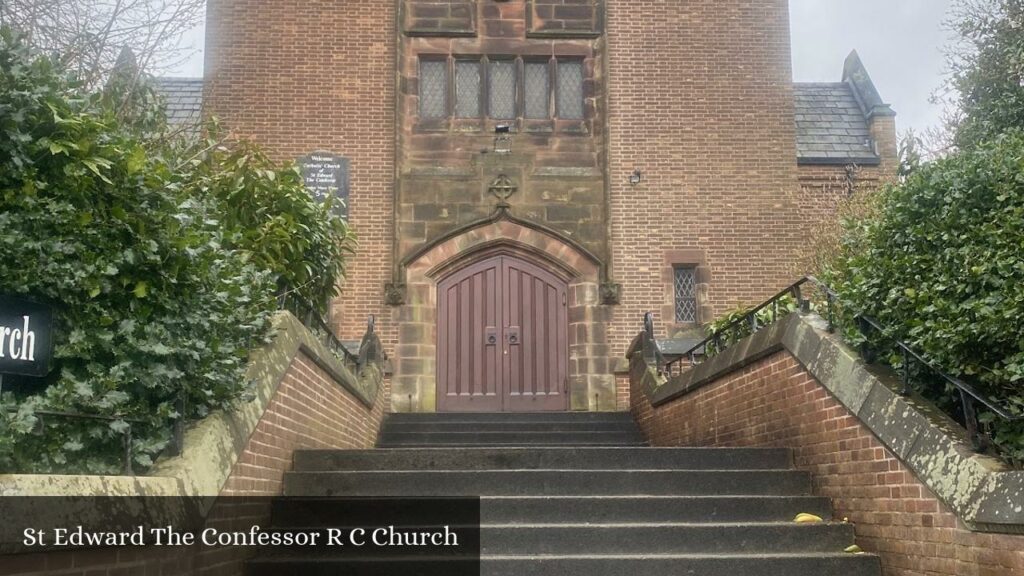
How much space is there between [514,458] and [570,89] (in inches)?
319

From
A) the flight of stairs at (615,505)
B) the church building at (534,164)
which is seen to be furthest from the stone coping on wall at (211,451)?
the church building at (534,164)

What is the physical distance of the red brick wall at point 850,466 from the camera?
4.95 metres

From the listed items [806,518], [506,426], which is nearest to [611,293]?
[506,426]

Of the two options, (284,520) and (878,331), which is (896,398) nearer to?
(878,331)

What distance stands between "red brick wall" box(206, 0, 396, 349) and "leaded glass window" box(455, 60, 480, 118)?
0.97 metres

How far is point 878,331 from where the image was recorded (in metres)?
5.98

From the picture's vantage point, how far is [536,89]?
13.9m

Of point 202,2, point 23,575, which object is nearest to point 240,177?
point 202,2

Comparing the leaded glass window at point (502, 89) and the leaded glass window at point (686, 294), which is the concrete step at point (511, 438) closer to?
the leaded glass window at point (686, 294)

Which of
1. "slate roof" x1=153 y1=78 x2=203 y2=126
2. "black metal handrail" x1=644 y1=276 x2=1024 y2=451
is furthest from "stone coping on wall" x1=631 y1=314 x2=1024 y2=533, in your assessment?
"slate roof" x1=153 y1=78 x2=203 y2=126

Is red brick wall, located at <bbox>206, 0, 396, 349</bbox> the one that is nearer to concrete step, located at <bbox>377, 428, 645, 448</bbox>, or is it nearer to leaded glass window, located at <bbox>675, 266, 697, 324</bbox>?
concrete step, located at <bbox>377, 428, 645, 448</bbox>

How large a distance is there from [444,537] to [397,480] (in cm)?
79

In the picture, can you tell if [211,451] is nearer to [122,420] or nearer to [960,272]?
[122,420]

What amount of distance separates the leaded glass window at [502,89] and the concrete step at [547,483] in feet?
26.1
